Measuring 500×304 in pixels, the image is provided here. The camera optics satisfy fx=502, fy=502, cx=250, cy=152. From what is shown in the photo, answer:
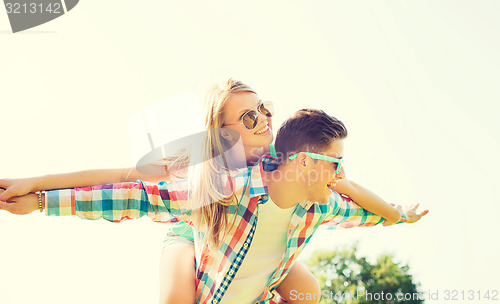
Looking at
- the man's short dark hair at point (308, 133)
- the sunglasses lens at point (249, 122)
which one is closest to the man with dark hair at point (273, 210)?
the man's short dark hair at point (308, 133)

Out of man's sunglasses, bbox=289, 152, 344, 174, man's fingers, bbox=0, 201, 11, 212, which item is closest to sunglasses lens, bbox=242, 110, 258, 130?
man's sunglasses, bbox=289, 152, 344, 174

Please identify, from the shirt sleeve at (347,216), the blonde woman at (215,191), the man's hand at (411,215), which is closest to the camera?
the blonde woman at (215,191)

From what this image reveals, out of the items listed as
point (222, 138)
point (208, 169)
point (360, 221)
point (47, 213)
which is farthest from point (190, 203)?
point (360, 221)

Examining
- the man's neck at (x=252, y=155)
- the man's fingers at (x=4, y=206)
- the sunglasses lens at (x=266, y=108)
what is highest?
the sunglasses lens at (x=266, y=108)

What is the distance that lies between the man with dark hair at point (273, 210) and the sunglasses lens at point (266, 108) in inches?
6.8

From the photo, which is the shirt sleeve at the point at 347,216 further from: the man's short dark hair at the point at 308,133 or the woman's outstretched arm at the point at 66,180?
the woman's outstretched arm at the point at 66,180

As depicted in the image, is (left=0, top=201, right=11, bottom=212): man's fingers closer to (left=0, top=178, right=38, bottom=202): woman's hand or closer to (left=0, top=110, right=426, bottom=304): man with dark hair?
(left=0, top=178, right=38, bottom=202): woman's hand

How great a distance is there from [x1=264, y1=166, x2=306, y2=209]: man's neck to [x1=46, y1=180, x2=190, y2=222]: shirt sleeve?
2.45 feet

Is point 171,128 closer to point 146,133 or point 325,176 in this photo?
point 146,133

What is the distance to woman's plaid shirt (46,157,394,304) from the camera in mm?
2867

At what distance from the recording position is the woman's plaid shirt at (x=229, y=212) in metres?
2.87

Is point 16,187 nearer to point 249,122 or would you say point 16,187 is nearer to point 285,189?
point 249,122

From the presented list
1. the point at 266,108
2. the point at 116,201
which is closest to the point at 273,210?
the point at 266,108

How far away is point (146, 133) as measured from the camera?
3545mm
